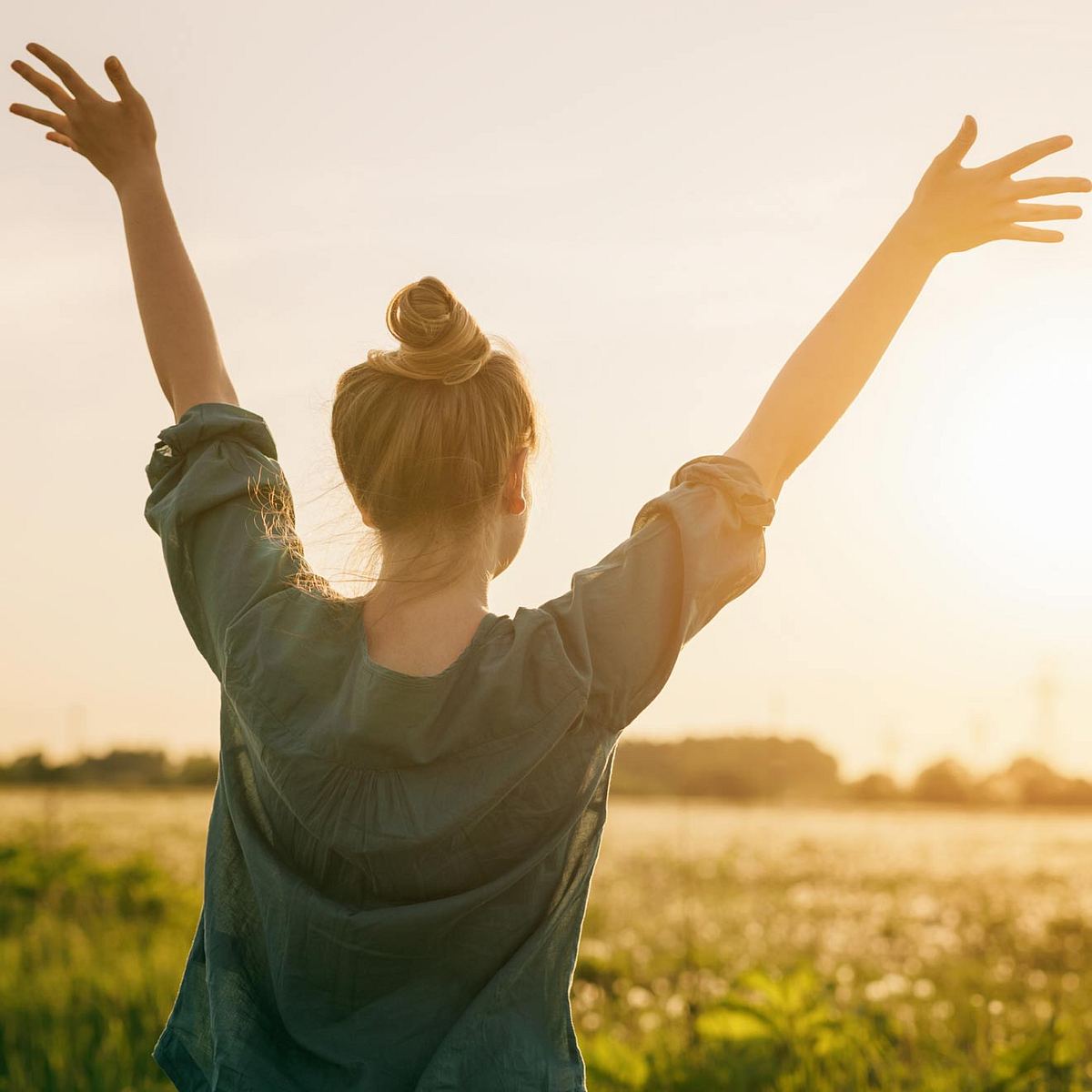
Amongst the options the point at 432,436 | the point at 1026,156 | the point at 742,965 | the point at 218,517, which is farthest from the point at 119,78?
the point at 742,965

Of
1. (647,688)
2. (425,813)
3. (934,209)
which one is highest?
(934,209)

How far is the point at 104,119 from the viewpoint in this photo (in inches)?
83.4

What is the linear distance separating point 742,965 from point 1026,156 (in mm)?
6019

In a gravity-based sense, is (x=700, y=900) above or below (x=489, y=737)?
below

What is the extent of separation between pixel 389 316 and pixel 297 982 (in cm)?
96

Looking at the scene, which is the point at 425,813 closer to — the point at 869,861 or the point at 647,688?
the point at 647,688

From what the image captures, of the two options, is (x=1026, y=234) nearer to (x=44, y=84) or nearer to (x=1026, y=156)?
(x=1026, y=156)

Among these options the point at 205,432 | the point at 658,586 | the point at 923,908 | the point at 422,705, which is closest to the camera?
the point at 422,705

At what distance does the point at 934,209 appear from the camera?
2.03 m

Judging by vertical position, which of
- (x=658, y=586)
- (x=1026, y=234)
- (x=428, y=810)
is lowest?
(x=428, y=810)

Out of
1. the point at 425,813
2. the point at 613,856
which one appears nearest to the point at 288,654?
the point at 425,813

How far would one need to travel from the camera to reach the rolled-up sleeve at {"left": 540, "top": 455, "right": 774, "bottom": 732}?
1.66m

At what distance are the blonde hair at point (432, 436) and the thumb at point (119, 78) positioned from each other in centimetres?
71

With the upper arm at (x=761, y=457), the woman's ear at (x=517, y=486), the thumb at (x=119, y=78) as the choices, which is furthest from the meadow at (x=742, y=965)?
the thumb at (x=119, y=78)
